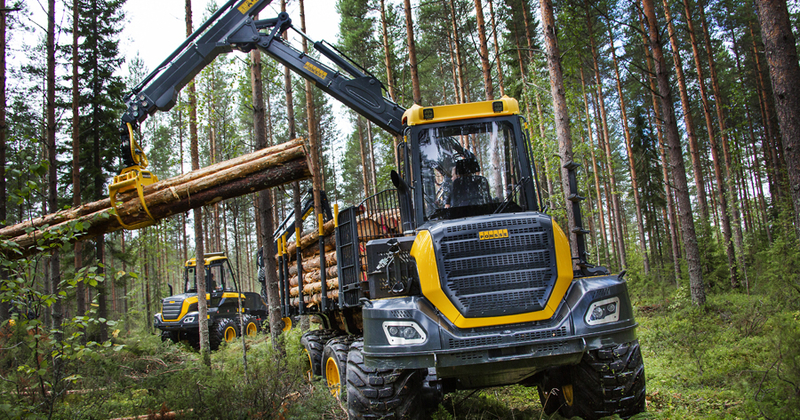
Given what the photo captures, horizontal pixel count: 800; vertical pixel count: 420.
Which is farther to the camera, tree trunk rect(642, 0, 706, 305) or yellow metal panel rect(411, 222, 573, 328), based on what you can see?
tree trunk rect(642, 0, 706, 305)

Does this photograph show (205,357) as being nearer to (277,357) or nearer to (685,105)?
(277,357)

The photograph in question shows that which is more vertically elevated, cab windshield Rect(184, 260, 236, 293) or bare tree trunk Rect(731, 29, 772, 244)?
bare tree trunk Rect(731, 29, 772, 244)

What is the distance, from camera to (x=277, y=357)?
8.53 metres

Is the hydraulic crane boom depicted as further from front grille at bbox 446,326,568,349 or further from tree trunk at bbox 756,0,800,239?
tree trunk at bbox 756,0,800,239

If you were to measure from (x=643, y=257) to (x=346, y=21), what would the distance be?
743 inches

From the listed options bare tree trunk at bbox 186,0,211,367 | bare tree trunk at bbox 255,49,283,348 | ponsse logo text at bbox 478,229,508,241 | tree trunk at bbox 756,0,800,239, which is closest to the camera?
ponsse logo text at bbox 478,229,508,241

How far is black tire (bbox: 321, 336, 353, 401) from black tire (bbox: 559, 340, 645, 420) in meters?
2.67

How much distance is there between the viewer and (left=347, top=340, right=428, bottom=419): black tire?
4031mm

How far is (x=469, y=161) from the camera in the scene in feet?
16.9

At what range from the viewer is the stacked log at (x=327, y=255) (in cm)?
595

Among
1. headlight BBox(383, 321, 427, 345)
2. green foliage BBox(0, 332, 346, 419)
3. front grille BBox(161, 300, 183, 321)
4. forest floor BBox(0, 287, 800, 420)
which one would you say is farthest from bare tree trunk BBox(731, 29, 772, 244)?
front grille BBox(161, 300, 183, 321)

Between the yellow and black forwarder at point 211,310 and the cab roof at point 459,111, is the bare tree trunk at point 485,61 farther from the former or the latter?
the yellow and black forwarder at point 211,310

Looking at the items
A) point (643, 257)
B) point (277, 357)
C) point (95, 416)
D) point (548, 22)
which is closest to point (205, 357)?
point (277, 357)

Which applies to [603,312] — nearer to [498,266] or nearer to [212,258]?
[498,266]
